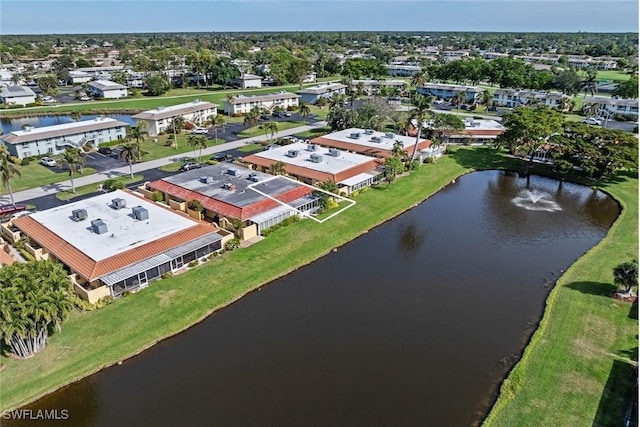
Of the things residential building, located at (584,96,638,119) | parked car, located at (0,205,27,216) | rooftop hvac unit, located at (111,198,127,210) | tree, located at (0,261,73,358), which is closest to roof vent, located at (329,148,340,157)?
rooftop hvac unit, located at (111,198,127,210)

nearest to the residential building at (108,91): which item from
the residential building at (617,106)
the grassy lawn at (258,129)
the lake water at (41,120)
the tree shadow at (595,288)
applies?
the lake water at (41,120)

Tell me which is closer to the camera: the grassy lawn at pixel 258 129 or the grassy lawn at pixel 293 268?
the grassy lawn at pixel 293 268

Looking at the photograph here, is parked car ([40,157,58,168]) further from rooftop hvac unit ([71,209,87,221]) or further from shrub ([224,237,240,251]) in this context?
shrub ([224,237,240,251])

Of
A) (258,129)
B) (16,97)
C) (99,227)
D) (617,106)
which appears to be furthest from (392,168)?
(16,97)

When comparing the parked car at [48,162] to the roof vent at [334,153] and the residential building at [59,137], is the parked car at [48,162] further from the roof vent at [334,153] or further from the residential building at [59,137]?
the roof vent at [334,153]

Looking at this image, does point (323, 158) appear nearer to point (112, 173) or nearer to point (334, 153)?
point (334, 153)

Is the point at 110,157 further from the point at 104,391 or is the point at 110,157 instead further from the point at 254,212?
the point at 104,391

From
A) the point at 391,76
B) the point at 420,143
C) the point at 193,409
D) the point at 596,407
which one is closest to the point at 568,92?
the point at 391,76
